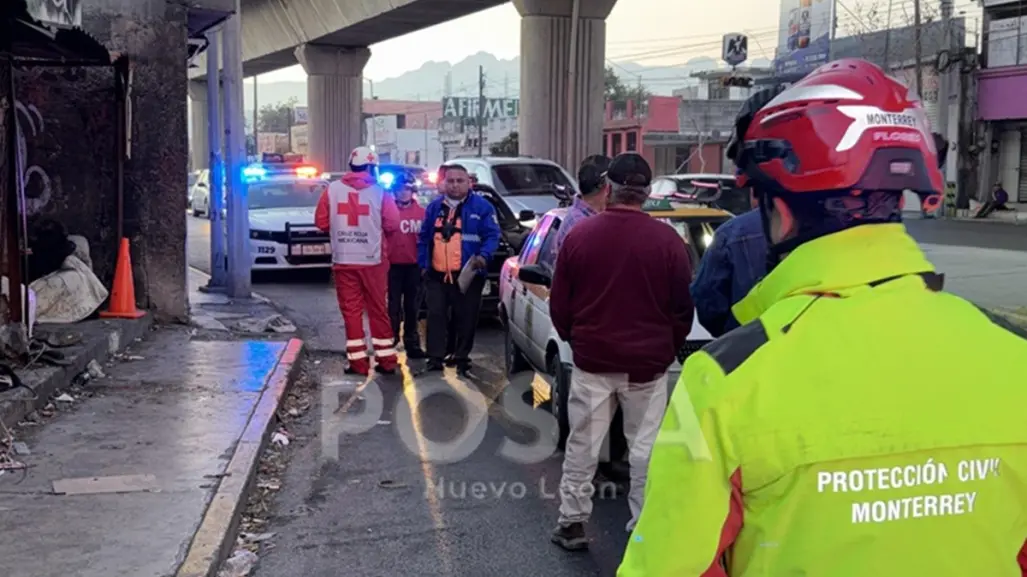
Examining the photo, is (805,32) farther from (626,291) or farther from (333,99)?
(626,291)

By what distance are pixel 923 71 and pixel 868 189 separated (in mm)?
43419

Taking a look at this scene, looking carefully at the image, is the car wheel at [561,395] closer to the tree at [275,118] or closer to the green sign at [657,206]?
the green sign at [657,206]

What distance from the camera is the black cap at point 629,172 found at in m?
4.88

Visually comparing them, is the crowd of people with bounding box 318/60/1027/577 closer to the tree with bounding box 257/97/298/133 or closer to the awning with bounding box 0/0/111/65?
the awning with bounding box 0/0/111/65

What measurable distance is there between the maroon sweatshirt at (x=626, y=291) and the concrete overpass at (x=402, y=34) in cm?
1676

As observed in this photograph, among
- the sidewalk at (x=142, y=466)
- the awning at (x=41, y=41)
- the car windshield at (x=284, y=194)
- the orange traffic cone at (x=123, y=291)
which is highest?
the awning at (x=41, y=41)

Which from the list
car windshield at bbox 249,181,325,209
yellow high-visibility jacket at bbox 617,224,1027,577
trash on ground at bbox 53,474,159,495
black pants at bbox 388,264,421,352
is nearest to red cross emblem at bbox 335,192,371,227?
black pants at bbox 388,264,421,352

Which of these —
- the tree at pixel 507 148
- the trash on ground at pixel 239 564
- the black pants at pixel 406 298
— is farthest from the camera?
the tree at pixel 507 148

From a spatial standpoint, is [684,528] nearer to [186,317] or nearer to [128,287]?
[128,287]

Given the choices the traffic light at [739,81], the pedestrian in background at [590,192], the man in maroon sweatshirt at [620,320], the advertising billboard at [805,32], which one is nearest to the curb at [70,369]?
the pedestrian in background at [590,192]

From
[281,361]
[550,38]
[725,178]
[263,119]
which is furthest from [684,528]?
[263,119]

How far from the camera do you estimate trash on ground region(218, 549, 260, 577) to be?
4.73m

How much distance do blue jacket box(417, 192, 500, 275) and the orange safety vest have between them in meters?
→ 0.04

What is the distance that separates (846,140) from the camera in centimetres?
164
